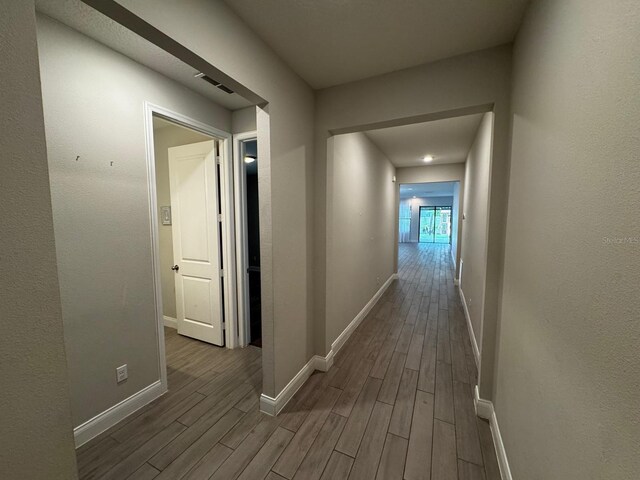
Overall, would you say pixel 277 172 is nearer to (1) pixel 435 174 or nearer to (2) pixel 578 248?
(2) pixel 578 248

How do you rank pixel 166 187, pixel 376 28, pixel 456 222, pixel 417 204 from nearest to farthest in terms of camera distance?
1. pixel 376 28
2. pixel 166 187
3. pixel 456 222
4. pixel 417 204

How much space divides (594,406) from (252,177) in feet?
19.1

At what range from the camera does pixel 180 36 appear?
3.70ft

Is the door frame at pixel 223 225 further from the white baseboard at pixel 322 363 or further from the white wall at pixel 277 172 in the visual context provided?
the white baseboard at pixel 322 363

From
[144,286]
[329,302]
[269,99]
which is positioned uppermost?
[269,99]

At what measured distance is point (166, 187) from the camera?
3219mm

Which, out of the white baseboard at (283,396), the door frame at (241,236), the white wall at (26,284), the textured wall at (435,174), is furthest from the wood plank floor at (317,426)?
the textured wall at (435,174)

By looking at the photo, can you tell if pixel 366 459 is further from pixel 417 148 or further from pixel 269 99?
pixel 417 148

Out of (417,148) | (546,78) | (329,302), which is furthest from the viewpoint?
(417,148)

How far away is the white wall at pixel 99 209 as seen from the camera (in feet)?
4.99

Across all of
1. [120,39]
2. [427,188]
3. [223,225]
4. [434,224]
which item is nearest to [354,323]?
[223,225]

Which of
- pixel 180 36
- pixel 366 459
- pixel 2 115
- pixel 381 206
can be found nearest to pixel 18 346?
pixel 2 115

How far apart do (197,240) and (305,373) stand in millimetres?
1847

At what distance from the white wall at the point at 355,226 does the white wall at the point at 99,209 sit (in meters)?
1.56
